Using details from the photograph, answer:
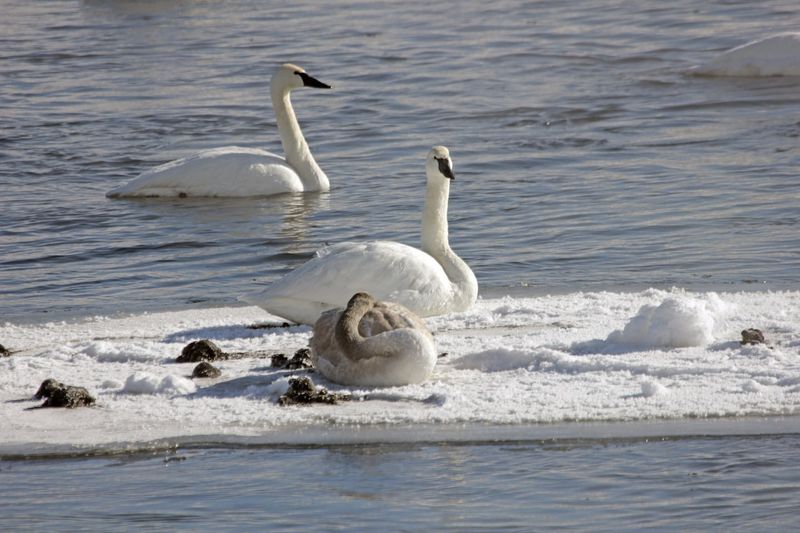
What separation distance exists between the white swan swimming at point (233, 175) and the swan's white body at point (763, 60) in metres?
7.29

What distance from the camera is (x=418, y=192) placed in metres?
14.1

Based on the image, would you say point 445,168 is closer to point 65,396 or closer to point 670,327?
point 670,327

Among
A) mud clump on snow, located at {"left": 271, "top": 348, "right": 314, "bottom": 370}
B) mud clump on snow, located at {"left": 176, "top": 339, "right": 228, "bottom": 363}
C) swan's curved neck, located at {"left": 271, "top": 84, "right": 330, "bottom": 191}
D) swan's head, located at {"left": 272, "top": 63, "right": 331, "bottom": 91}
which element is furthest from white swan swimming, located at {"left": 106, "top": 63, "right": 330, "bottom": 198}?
mud clump on snow, located at {"left": 271, "top": 348, "right": 314, "bottom": 370}

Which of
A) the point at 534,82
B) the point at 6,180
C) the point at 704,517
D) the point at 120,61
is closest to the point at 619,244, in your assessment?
the point at 704,517

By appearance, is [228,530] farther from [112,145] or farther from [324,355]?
[112,145]

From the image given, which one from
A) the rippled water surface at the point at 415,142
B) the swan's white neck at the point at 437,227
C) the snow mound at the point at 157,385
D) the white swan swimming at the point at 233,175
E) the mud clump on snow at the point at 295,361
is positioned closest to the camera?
the snow mound at the point at 157,385

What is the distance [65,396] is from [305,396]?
1.09 meters

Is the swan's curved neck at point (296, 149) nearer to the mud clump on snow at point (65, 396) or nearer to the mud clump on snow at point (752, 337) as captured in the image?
the mud clump on snow at point (752, 337)

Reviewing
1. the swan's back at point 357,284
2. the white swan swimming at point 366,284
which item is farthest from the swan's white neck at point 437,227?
the swan's back at point 357,284

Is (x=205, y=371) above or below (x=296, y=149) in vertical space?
below

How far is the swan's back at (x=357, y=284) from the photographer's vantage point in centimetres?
847

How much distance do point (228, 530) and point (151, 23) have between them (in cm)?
2434

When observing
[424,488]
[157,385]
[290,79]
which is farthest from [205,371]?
[290,79]

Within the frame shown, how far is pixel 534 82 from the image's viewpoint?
66.8ft
